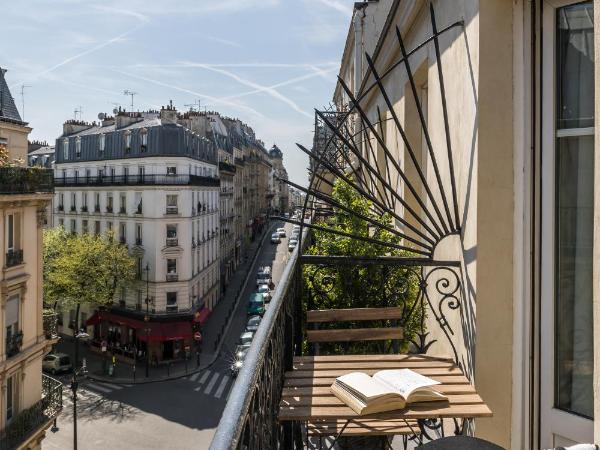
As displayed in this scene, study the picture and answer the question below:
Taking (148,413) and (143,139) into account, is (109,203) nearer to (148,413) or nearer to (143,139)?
(143,139)

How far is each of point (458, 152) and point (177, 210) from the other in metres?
33.1

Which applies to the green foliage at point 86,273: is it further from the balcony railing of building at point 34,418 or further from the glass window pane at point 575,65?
the glass window pane at point 575,65

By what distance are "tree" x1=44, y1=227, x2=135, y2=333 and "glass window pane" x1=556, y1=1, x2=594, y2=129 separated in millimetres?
33213

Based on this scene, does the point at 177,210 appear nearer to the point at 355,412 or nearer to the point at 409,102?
the point at 409,102

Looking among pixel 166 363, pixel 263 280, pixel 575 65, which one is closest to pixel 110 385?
pixel 166 363

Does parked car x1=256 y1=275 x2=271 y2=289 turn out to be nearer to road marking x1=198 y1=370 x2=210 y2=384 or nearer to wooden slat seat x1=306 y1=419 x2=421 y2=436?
road marking x1=198 y1=370 x2=210 y2=384

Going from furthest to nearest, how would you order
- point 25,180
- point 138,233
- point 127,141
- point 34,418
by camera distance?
point 127,141 < point 138,233 < point 34,418 < point 25,180

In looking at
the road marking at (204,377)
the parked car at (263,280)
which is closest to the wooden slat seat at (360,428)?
the road marking at (204,377)

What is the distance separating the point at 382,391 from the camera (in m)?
2.94

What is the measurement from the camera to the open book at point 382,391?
289cm

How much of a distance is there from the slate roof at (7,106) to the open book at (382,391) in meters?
21.0

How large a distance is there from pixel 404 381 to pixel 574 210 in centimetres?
138

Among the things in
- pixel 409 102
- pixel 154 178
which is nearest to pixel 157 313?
pixel 154 178

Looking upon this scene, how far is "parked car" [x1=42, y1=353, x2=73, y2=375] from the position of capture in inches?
1214
